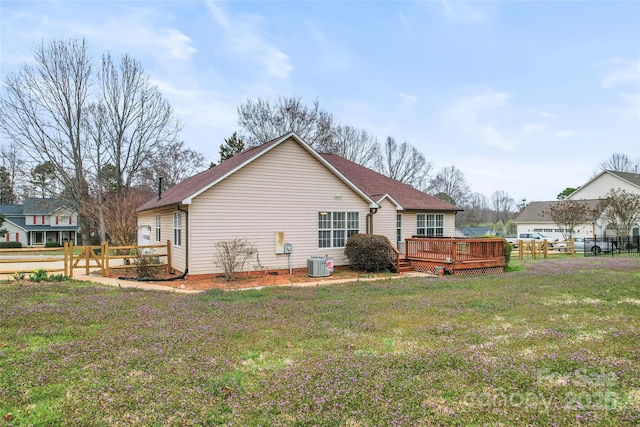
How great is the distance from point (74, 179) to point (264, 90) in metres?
17.1

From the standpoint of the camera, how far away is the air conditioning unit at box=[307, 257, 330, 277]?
544 inches

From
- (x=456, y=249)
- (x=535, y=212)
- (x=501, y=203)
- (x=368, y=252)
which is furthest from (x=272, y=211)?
(x=501, y=203)

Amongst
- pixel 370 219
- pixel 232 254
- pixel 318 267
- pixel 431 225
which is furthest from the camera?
pixel 431 225

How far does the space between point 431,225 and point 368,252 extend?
24.7 ft

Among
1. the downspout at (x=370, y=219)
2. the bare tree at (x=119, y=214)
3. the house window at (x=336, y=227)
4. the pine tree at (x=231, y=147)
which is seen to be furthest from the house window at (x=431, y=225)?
the pine tree at (x=231, y=147)

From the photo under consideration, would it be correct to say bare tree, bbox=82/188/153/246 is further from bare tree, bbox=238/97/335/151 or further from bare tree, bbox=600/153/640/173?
bare tree, bbox=600/153/640/173

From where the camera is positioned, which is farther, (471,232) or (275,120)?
(471,232)

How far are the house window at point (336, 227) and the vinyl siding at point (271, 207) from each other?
230 millimetres

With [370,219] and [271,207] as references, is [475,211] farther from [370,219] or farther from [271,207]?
[271,207]

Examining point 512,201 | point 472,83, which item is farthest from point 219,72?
point 512,201

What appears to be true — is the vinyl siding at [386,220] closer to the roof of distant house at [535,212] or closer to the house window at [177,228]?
the house window at [177,228]

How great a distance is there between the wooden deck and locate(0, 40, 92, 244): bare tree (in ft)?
85.9

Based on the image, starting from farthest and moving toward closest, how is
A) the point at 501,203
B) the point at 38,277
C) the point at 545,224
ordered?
the point at 501,203 → the point at 545,224 → the point at 38,277

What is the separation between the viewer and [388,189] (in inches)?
822
